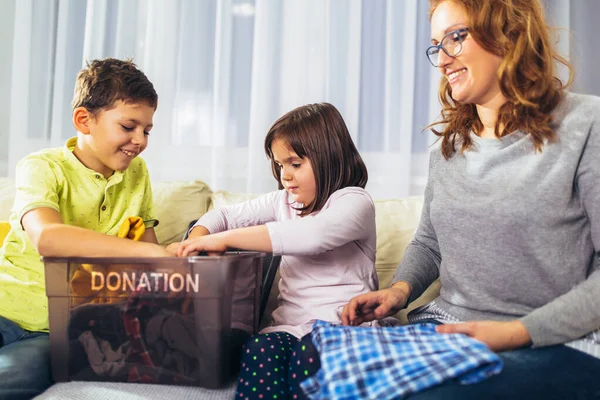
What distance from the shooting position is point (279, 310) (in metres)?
1.33

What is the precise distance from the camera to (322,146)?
134cm

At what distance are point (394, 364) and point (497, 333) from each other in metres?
0.20

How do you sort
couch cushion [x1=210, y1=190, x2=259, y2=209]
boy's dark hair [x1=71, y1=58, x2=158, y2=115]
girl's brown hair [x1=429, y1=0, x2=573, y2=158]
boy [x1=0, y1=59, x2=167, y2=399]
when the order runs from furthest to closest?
1. couch cushion [x1=210, y1=190, x2=259, y2=209]
2. boy's dark hair [x1=71, y1=58, x2=158, y2=115]
3. boy [x1=0, y1=59, x2=167, y2=399]
4. girl's brown hair [x1=429, y1=0, x2=573, y2=158]

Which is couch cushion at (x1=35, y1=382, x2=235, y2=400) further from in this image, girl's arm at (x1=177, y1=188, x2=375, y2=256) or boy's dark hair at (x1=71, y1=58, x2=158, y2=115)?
boy's dark hair at (x1=71, y1=58, x2=158, y2=115)

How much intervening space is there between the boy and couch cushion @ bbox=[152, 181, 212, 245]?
16 cm

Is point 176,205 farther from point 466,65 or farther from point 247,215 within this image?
point 466,65

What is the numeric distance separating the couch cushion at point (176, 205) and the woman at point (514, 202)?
27.0 inches

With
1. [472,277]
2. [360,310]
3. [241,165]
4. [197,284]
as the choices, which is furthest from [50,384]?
[241,165]

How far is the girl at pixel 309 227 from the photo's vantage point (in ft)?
3.84

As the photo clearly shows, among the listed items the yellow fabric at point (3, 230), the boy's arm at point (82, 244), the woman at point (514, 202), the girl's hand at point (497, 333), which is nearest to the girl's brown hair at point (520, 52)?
the woman at point (514, 202)

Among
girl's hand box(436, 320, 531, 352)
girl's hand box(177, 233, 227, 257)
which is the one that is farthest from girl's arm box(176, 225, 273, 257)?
girl's hand box(436, 320, 531, 352)

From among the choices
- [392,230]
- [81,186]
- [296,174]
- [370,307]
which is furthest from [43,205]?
[392,230]

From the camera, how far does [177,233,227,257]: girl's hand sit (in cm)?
113

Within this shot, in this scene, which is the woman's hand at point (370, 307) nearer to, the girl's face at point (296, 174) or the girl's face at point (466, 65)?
the girl's face at point (296, 174)
